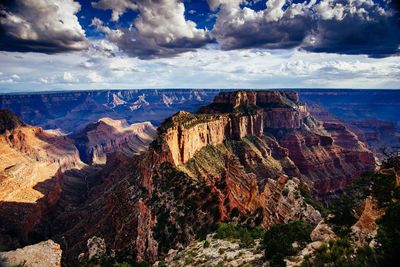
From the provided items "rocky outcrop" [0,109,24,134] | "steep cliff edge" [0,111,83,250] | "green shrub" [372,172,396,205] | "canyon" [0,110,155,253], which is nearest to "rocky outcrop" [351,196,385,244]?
"green shrub" [372,172,396,205]

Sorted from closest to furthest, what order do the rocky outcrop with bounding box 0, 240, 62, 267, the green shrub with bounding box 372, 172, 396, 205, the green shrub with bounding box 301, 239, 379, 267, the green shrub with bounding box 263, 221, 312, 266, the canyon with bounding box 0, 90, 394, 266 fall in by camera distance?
the green shrub with bounding box 301, 239, 379, 267 < the green shrub with bounding box 372, 172, 396, 205 < the green shrub with bounding box 263, 221, 312, 266 < the rocky outcrop with bounding box 0, 240, 62, 267 < the canyon with bounding box 0, 90, 394, 266

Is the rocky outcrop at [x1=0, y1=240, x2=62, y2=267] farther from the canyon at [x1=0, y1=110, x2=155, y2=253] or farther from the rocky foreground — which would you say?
the canyon at [x1=0, y1=110, x2=155, y2=253]

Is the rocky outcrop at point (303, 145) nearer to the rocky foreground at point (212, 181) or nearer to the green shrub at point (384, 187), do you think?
the rocky foreground at point (212, 181)

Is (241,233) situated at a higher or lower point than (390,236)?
lower

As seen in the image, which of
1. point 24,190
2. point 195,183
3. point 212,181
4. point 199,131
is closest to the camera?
point 195,183

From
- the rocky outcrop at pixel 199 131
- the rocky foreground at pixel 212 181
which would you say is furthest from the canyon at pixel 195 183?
the rocky outcrop at pixel 199 131

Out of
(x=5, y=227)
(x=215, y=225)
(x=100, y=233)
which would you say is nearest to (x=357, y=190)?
(x=215, y=225)

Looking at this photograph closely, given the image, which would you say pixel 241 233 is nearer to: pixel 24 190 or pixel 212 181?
pixel 212 181

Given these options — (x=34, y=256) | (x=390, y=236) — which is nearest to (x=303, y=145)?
(x=34, y=256)
